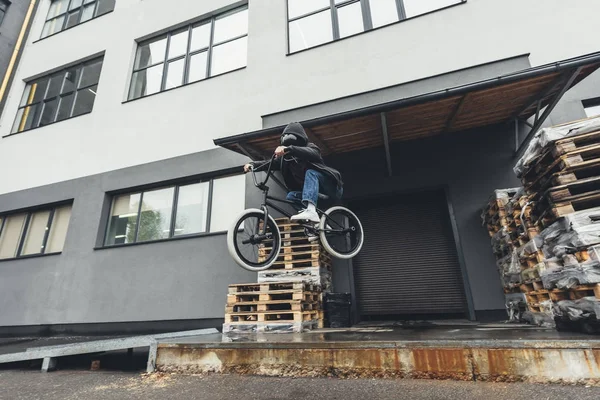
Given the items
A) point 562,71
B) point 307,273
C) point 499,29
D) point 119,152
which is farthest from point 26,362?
→ point 499,29

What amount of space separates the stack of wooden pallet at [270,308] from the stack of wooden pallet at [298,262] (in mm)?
412

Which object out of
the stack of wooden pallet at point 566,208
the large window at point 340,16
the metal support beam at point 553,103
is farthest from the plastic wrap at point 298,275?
the large window at point 340,16

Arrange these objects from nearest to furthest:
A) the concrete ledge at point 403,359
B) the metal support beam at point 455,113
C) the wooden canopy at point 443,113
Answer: the concrete ledge at point 403,359, the wooden canopy at point 443,113, the metal support beam at point 455,113

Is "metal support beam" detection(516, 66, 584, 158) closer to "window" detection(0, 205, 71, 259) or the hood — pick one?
the hood

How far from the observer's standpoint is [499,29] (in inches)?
268

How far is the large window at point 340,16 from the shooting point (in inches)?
313

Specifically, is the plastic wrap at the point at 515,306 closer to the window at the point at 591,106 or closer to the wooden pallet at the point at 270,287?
the wooden pallet at the point at 270,287

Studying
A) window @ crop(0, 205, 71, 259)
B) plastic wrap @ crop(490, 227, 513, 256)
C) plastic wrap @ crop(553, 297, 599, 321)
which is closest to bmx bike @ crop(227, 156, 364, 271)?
plastic wrap @ crop(490, 227, 513, 256)

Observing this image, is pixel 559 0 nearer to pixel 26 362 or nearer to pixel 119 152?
pixel 119 152

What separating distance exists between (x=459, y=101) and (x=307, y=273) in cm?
424

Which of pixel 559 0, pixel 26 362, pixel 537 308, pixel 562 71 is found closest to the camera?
pixel 537 308

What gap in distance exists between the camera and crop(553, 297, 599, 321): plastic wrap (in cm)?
300

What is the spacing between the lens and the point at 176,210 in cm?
827

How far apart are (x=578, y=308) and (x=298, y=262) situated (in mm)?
4164
